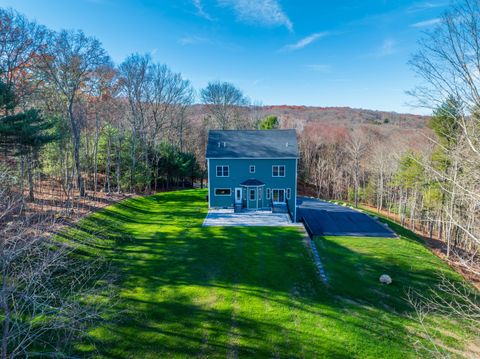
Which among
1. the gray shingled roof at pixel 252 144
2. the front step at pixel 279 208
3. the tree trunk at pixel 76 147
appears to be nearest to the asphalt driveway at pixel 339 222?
the front step at pixel 279 208

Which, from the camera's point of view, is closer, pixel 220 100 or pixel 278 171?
pixel 278 171

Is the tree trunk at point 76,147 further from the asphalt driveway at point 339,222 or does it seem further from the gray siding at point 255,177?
the asphalt driveway at point 339,222

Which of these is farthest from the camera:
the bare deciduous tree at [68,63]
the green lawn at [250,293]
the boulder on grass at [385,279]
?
the bare deciduous tree at [68,63]

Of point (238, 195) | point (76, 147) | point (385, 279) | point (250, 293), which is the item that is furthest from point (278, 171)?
point (76, 147)

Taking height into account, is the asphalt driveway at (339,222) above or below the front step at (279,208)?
below

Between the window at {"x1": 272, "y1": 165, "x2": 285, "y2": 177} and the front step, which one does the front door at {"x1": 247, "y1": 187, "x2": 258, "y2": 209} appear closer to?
the front step

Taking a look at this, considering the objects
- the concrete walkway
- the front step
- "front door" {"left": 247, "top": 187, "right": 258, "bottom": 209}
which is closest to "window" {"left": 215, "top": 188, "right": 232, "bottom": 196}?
the concrete walkway

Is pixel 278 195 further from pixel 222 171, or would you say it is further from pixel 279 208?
pixel 222 171

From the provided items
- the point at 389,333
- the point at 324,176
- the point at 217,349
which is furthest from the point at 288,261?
the point at 324,176
